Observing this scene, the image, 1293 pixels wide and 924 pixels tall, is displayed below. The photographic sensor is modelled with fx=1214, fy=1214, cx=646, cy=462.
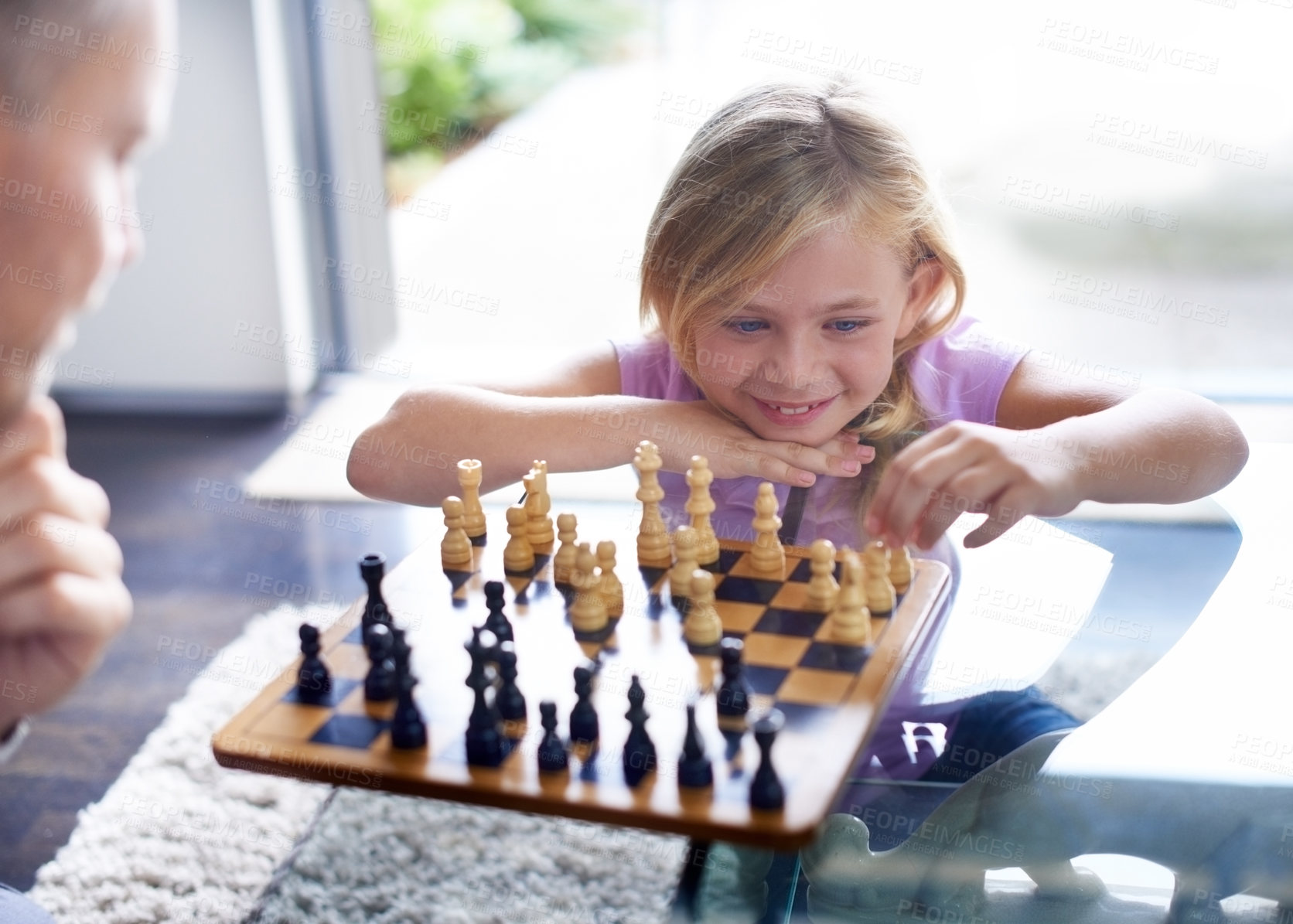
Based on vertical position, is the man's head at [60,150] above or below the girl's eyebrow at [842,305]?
above

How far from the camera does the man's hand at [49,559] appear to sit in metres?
0.79

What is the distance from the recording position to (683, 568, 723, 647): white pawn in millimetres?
1101

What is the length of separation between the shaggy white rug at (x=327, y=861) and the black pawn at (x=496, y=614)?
0.59 m

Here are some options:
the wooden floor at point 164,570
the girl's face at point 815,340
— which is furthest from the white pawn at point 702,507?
the wooden floor at point 164,570

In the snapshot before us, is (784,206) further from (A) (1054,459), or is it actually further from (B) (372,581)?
(B) (372,581)

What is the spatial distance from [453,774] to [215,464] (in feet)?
8.15

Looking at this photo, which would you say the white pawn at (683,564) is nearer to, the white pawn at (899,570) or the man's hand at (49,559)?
the white pawn at (899,570)

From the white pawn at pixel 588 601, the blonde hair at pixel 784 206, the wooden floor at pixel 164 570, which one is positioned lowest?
the wooden floor at pixel 164 570

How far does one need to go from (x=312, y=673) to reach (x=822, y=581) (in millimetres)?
481

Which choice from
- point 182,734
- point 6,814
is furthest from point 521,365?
point 6,814

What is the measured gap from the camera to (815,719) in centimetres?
98

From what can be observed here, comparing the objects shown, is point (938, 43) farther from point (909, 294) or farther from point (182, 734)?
point (182, 734)

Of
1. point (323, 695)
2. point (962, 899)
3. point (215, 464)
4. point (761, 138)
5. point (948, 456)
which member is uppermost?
point (761, 138)

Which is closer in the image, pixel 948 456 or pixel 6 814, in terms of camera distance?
pixel 948 456
